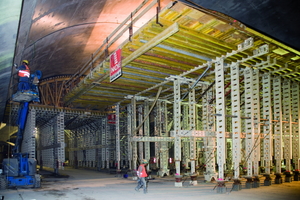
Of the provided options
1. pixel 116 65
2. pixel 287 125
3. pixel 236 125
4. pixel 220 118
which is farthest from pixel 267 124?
pixel 116 65

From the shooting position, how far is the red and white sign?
44.2 feet

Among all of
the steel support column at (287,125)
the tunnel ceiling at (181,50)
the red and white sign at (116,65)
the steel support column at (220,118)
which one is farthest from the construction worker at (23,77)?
the steel support column at (287,125)

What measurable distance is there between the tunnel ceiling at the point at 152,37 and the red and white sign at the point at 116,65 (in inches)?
21.4

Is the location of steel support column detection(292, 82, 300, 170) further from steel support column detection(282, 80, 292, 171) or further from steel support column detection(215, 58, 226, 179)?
steel support column detection(215, 58, 226, 179)

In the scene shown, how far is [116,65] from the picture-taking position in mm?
13766

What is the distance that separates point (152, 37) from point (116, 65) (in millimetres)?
2827

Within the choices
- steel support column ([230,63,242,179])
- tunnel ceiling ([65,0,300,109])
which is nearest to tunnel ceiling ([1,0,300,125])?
tunnel ceiling ([65,0,300,109])

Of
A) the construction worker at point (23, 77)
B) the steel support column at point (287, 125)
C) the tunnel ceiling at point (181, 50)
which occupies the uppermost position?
the tunnel ceiling at point (181, 50)

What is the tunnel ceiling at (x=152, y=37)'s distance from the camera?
9091 mm

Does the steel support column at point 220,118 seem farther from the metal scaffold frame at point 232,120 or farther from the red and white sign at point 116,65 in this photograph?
the red and white sign at point 116,65

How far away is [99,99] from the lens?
24016mm

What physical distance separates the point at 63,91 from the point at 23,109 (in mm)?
13127

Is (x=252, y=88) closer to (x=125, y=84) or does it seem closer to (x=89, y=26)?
(x=125, y=84)

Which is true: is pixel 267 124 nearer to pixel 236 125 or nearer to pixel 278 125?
pixel 278 125
